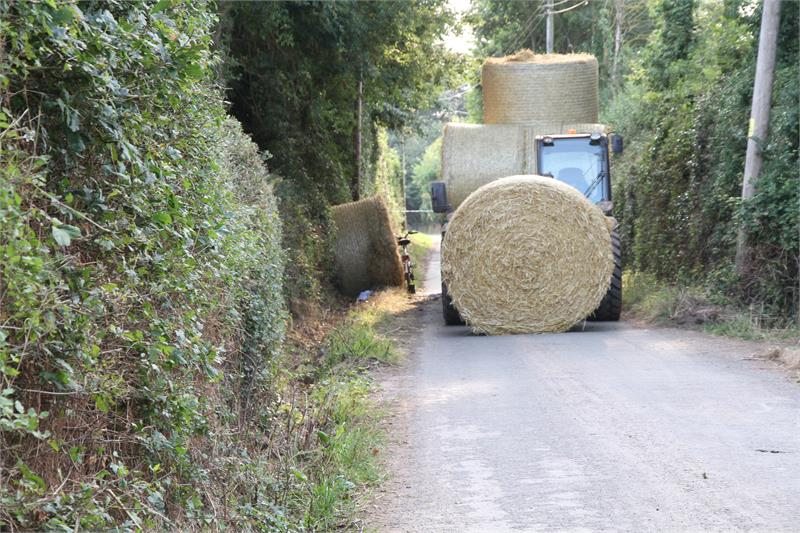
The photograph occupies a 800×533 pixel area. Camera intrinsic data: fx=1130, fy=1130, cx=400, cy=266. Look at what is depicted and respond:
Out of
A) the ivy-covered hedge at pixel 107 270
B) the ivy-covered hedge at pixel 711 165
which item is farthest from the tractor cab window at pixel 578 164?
the ivy-covered hedge at pixel 107 270

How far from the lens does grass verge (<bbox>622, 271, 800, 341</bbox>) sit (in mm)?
13281

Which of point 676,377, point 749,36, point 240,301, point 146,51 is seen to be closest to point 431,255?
point 749,36

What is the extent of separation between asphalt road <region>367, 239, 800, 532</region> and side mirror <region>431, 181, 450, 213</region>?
Result: 427 centimetres

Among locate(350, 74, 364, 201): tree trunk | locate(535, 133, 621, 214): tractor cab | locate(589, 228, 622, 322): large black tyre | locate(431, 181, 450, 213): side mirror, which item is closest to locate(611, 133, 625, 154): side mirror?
locate(535, 133, 621, 214): tractor cab

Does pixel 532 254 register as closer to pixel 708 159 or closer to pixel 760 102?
pixel 760 102

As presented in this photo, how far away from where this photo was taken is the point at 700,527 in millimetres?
5500

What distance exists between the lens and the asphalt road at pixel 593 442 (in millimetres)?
5859

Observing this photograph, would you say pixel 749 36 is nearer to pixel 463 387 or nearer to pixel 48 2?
pixel 463 387

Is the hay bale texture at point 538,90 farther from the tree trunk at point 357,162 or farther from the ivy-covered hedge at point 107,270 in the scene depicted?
the ivy-covered hedge at point 107,270

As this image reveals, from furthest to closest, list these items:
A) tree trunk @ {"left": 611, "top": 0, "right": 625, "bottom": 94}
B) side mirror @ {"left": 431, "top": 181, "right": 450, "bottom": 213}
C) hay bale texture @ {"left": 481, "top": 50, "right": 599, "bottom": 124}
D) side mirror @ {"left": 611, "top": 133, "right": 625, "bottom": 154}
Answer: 1. tree trunk @ {"left": 611, "top": 0, "right": 625, "bottom": 94}
2. hay bale texture @ {"left": 481, "top": 50, "right": 599, "bottom": 124}
3. side mirror @ {"left": 611, "top": 133, "right": 625, "bottom": 154}
4. side mirror @ {"left": 431, "top": 181, "right": 450, "bottom": 213}

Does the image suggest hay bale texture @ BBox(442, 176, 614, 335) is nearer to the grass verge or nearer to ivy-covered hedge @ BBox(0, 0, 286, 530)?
the grass verge

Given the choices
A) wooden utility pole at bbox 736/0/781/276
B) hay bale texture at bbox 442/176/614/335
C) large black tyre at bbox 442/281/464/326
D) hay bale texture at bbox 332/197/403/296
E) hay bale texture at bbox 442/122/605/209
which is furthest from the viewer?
hay bale texture at bbox 332/197/403/296

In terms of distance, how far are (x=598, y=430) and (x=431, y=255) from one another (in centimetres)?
3378

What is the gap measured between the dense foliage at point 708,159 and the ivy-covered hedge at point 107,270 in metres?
10.1
